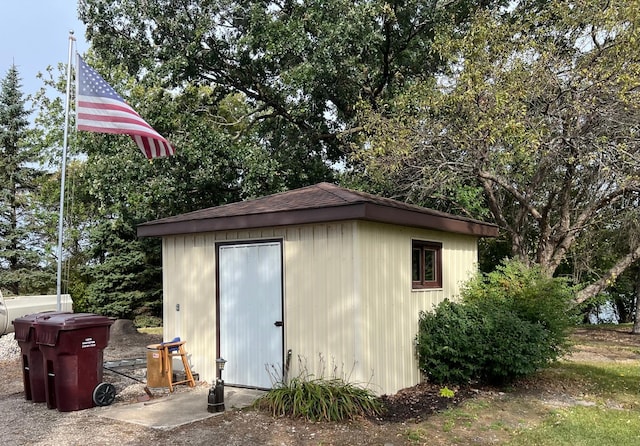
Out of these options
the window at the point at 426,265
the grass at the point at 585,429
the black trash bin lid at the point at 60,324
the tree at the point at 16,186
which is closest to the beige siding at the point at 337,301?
the window at the point at 426,265

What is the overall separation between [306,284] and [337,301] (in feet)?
1.69

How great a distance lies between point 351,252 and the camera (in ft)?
21.9

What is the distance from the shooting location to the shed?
6.73 metres

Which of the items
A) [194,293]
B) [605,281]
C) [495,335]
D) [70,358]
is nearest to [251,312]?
[194,293]

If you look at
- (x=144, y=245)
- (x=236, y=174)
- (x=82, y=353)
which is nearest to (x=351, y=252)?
(x=82, y=353)

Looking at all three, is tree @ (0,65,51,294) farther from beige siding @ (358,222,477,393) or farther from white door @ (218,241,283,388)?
beige siding @ (358,222,477,393)

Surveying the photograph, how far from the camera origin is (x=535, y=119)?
1044cm

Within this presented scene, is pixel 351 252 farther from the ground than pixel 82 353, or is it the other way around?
pixel 351 252

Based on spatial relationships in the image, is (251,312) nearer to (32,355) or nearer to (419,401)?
(419,401)

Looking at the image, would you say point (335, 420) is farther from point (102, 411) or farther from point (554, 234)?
point (554, 234)

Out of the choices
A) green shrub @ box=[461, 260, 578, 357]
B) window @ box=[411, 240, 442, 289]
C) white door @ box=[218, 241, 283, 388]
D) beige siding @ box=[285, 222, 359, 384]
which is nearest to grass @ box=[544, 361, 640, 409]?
green shrub @ box=[461, 260, 578, 357]

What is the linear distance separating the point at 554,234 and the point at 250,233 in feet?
29.8

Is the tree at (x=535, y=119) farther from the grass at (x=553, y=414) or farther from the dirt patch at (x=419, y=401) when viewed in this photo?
the dirt patch at (x=419, y=401)

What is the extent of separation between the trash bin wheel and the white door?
5.08ft
